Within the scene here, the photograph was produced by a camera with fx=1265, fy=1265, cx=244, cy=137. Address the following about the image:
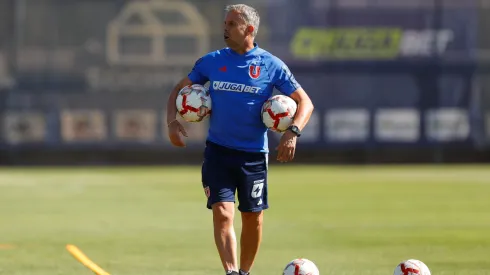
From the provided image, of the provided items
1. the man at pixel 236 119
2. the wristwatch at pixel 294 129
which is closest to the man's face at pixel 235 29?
the man at pixel 236 119

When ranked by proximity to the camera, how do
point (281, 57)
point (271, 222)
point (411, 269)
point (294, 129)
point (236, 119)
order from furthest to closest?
point (281, 57), point (271, 222), point (236, 119), point (294, 129), point (411, 269)

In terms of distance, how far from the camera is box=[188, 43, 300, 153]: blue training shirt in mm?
9523

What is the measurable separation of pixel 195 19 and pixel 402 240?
1752 centimetres

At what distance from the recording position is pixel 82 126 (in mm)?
30422

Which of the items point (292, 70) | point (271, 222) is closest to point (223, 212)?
point (271, 222)

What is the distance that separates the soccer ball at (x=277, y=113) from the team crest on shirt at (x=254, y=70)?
21 cm

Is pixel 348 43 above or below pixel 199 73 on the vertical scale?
below

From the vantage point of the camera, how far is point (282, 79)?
9.64 metres

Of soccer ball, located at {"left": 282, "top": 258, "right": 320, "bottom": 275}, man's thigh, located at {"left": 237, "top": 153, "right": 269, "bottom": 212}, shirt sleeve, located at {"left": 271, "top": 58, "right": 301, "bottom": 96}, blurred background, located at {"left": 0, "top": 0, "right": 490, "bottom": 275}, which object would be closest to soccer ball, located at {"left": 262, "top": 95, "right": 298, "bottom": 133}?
shirt sleeve, located at {"left": 271, "top": 58, "right": 301, "bottom": 96}

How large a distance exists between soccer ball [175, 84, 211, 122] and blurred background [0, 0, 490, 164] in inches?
797

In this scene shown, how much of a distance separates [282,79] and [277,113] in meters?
0.35

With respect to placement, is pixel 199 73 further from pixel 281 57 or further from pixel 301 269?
pixel 281 57

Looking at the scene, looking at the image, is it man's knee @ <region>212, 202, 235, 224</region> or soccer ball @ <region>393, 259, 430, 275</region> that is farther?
man's knee @ <region>212, 202, 235, 224</region>

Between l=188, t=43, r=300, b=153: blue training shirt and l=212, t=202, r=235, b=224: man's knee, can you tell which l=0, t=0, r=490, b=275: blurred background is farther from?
l=212, t=202, r=235, b=224: man's knee
